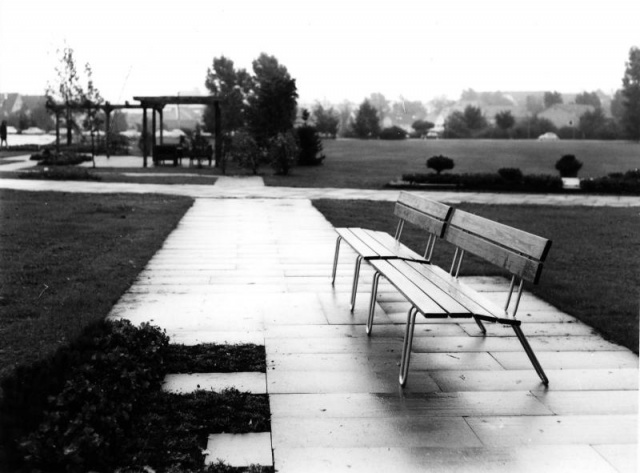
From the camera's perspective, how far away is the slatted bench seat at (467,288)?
3.75m

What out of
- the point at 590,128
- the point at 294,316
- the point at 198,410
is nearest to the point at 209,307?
the point at 294,316

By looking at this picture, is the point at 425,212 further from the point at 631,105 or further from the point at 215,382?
the point at 631,105

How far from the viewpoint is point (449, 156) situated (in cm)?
3812

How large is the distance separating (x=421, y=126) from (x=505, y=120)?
20.4ft

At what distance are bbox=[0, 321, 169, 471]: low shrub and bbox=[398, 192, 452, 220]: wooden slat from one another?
101 inches

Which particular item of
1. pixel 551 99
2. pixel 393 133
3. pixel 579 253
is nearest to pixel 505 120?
pixel 551 99

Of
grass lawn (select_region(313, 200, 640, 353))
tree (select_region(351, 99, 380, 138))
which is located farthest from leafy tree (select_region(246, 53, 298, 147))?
tree (select_region(351, 99, 380, 138))

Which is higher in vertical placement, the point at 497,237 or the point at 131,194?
the point at 497,237

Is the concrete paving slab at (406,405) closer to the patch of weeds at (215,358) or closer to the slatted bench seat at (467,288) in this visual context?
the slatted bench seat at (467,288)

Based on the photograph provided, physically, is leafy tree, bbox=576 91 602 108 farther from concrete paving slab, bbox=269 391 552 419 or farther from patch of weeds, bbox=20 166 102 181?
concrete paving slab, bbox=269 391 552 419

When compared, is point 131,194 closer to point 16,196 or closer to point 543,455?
point 16,196

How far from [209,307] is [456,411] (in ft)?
8.39

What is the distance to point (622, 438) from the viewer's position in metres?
3.22

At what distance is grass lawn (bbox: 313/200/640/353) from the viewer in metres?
5.54
